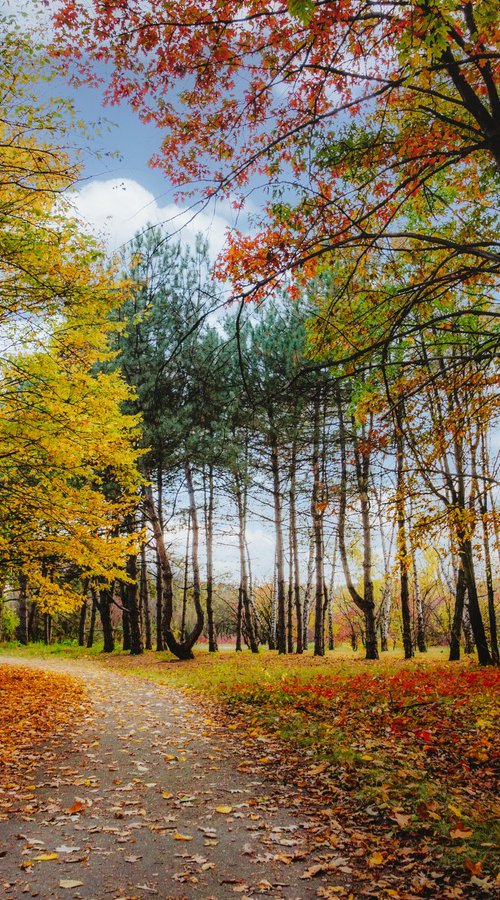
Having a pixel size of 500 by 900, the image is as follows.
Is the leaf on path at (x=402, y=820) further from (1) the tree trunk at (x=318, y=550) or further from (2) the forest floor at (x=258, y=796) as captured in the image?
(1) the tree trunk at (x=318, y=550)

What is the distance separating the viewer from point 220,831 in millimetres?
3906

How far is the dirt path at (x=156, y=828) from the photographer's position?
→ 319cm

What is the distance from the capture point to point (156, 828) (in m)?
3.98

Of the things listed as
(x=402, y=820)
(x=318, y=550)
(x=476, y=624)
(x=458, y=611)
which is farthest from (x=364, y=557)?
(x=402, y=820)

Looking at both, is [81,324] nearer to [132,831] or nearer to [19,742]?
[19,742]

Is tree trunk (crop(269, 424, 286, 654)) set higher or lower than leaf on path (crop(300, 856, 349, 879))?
higher

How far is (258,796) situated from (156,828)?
3.41 ft

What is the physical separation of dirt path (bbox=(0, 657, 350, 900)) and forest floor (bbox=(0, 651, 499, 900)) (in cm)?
1

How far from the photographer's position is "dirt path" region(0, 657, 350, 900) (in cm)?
319

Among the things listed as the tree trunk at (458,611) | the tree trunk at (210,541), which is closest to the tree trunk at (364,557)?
the tree trunk at (458,611)

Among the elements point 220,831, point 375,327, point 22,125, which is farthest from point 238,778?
point 22,125

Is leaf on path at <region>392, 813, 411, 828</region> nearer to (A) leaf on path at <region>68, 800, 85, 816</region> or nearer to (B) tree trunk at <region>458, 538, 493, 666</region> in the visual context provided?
(A) leaf on path at <region>68, 800, 85, 816</region>

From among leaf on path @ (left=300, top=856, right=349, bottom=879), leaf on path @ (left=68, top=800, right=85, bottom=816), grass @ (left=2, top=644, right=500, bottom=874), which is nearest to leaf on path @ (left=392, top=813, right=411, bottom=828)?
grass @ (left=2, top=644, right=500, bottom=874)

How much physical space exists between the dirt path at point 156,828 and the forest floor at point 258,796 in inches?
0.6
